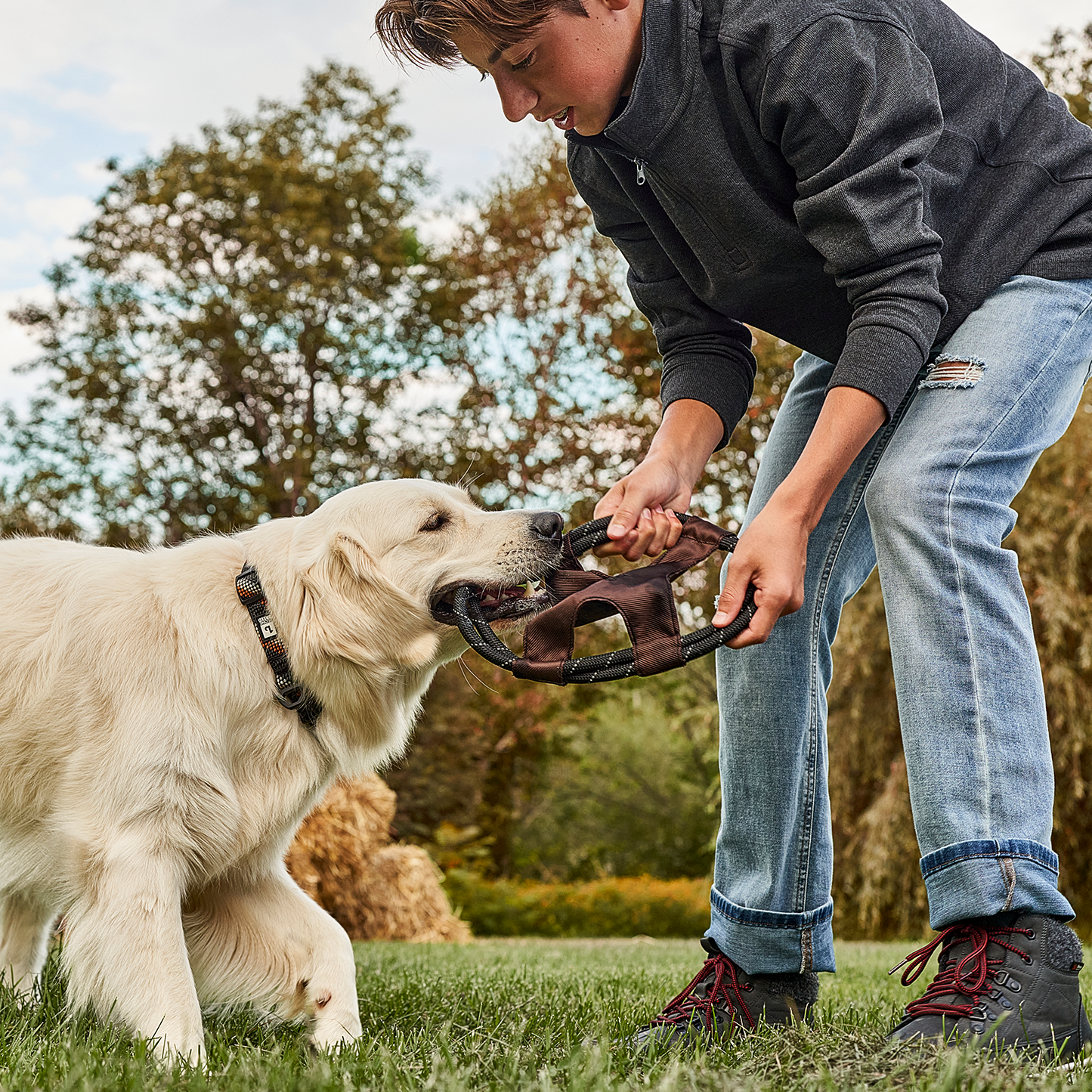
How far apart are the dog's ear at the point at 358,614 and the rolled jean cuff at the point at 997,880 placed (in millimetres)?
1380

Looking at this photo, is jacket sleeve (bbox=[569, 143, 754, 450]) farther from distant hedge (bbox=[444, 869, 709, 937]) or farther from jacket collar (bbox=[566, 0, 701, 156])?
distant hedge (bbox=[444, 869, 709, 937])

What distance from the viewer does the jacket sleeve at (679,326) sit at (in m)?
2.74

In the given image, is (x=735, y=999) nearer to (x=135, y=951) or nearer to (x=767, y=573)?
(x=767, y=573)

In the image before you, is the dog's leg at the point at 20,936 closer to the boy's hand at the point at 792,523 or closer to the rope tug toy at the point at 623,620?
the rope tug toy at the point at 623,620

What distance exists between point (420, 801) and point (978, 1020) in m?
13.7

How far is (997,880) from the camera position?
71.4 inches

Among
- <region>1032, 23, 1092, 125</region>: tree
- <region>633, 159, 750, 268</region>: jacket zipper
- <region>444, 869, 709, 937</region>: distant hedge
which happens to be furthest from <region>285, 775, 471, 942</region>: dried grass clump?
<region>1032, 23, 1092, 125</region>: tree

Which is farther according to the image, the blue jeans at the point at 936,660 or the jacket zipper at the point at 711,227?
the jacket zipper at the point at 711,227

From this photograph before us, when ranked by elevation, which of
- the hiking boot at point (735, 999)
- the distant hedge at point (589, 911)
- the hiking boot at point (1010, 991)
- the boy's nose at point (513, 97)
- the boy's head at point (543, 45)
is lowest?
the distant hedge at point (589, 911)

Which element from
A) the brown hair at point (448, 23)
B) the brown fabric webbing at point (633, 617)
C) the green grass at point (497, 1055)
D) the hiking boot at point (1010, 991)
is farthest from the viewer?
the brown hair at point (448, 23)

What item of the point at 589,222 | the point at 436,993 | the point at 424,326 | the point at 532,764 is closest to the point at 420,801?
the point at 532,764

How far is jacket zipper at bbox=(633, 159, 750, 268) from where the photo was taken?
2.35 metres

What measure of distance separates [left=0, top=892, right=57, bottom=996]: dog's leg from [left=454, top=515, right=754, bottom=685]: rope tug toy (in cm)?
157

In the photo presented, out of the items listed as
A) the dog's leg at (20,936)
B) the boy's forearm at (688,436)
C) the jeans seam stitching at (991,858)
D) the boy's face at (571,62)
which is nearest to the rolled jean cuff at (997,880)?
the jeans seam stitching at (991,858)
